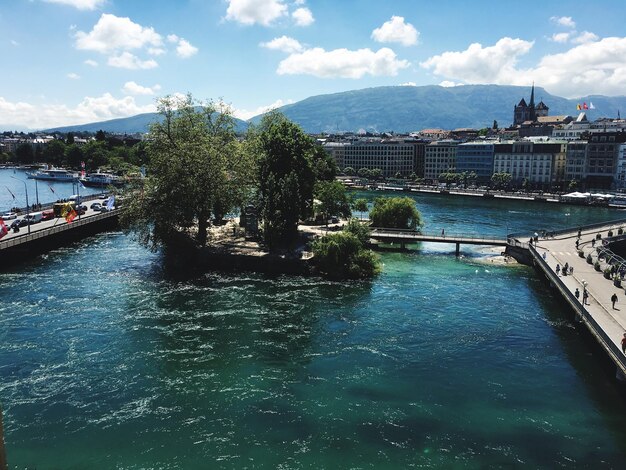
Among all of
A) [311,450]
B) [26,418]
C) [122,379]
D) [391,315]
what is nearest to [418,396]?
[311,450]

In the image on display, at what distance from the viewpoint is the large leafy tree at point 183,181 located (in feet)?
219

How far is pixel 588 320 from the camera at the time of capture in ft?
150

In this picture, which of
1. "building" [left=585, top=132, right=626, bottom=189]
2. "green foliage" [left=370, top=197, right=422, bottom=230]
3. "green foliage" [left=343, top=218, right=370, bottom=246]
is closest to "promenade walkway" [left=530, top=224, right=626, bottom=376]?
"green foliage" [left=370, top=197, right=422, bottom=230]

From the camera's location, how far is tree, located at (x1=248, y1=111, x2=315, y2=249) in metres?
70.9

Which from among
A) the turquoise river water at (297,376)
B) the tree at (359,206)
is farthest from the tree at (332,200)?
the turquoise river water at (297,376)

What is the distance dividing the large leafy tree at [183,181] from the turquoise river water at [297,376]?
851 cm

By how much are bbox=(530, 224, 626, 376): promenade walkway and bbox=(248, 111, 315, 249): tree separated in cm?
3233

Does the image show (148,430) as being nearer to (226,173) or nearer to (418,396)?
(418,396)

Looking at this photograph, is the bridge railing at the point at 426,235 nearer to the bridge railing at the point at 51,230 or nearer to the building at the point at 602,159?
the bridge railing at the point at 51,230

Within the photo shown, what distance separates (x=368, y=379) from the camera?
37.6m

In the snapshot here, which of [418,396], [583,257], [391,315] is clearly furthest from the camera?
[583,257]

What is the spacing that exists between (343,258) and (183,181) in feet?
71.9

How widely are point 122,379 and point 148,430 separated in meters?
7.00

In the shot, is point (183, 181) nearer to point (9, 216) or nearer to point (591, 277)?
point (9, 216)
